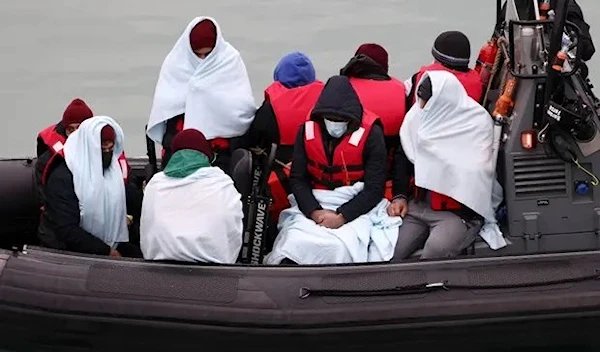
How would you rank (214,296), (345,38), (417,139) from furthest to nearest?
→ (345,38) → (417,139) → (214,296)

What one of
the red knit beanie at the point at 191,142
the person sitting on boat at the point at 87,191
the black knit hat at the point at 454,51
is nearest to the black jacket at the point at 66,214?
the person sitting on boat at the point at 87,191

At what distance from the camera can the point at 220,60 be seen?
6.05m

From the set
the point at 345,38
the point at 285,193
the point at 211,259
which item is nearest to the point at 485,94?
the point at 285,193

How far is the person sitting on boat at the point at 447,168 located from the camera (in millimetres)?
5594

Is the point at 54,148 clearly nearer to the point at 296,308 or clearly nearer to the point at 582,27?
the point at 296,308

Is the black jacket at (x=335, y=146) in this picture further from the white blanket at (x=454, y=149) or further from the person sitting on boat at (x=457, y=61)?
the person sitting on boat at (x=457, y=61)

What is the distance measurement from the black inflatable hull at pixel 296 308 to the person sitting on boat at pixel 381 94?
672 mm

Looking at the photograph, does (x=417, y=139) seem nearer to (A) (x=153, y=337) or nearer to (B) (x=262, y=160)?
(B) (x=262, y=160)

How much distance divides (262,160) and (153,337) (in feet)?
3.34

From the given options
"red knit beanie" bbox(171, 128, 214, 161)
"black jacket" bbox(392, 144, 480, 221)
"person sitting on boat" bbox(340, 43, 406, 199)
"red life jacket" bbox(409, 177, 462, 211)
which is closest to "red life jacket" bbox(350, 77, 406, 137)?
"person sitting on boat" bbox(340, 43, 406, 199)

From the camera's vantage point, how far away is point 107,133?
5656 millimetres

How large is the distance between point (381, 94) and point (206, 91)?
2.52 ft

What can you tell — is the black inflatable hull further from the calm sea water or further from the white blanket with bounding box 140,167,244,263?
the calm sea water

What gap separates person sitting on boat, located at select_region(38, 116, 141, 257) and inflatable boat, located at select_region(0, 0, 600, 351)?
0.55 feet
